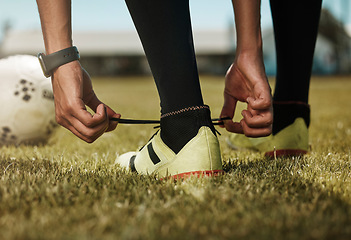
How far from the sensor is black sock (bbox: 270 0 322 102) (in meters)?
2.01

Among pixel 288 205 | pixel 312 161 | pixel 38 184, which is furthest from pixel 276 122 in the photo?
pixel 38 184

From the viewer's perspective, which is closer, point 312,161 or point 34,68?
point 312,161

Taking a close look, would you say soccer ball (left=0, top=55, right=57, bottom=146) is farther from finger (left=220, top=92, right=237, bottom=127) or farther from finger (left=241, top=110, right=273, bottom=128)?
finger (left=241, top=110, right=273, bottom=128)

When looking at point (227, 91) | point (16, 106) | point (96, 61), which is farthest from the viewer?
point (96, 61)

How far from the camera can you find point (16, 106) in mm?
2301

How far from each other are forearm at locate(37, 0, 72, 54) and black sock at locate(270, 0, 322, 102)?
1223 millimetres

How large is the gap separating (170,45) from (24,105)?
1.36 metres

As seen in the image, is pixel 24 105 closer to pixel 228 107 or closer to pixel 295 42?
pixel 228 107

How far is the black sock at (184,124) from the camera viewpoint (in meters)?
1.43

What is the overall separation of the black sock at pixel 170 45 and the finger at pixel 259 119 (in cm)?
22

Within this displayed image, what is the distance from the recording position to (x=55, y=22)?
1.41 meters

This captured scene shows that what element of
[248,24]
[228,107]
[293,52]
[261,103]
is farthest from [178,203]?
[293,52]

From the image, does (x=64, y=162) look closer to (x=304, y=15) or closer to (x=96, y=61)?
(x=304, y=15)

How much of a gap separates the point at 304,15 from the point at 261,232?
1520 mm
